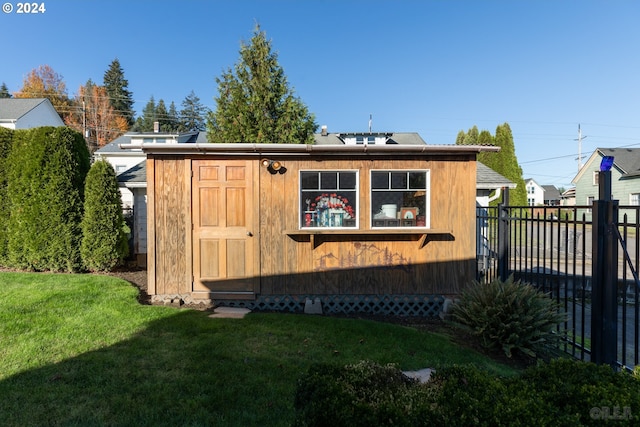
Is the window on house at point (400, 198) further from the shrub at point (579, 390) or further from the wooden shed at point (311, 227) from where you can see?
the shrub at point (579, 390)

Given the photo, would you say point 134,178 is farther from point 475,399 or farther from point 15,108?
point 15,108

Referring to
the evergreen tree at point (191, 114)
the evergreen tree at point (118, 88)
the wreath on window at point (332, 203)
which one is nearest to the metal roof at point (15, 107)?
the wreath on window at point (332, 203)

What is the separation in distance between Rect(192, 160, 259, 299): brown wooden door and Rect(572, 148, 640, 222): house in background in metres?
20.9

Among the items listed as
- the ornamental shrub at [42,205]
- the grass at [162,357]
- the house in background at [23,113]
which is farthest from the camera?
the house in background at [23,113]

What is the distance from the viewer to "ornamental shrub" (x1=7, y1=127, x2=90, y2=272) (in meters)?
6.72

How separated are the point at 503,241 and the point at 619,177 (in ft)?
82.6

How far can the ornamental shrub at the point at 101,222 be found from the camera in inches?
269

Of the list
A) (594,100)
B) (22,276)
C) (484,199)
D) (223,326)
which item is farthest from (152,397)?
(594,100)

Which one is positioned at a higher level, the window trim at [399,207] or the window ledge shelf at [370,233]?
the window trim at [399,207]

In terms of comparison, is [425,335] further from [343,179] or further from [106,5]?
[106,5]

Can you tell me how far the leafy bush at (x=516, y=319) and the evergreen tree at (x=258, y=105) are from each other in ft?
23.9

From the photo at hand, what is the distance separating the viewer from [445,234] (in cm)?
535

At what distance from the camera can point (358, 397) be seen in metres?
1.65

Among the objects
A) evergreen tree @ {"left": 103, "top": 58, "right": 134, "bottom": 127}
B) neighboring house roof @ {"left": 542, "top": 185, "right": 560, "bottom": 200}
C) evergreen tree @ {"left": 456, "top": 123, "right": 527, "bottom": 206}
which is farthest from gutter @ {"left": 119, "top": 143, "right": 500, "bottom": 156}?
neighboring house roof @ {"left": 542, "top": 185, "right": 560, "bottom": 200}
